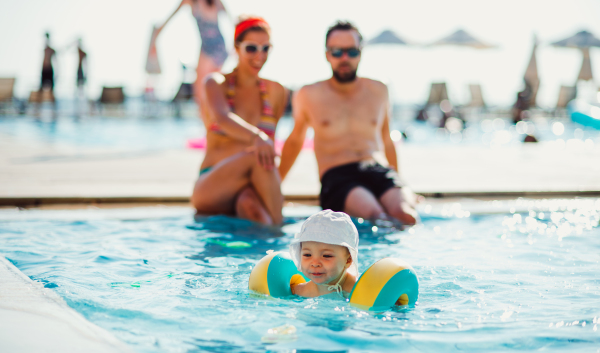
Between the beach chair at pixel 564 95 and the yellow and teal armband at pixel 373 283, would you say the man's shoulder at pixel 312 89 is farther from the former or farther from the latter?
the beach chair at pixel 564 95

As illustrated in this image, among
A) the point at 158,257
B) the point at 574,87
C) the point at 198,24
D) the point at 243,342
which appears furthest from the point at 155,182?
the point at 574,87

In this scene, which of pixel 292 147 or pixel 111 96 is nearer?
pixel 292 147

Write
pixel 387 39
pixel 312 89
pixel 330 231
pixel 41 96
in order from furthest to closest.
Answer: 1. pixel 387 39
2. pixel 41 96
3. pixel 312 89
4. pixel 330 231

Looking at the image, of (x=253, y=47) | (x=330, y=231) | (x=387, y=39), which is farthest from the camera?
(x=387, y=39)

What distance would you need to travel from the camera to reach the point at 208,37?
328 inches

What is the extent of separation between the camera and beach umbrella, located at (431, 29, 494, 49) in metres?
24.9

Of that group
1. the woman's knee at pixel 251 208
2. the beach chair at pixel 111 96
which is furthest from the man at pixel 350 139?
the beach chair at pixel 111 96

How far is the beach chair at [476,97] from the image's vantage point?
84.1 feet

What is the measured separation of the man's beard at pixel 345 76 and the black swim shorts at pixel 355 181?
2.34 feet

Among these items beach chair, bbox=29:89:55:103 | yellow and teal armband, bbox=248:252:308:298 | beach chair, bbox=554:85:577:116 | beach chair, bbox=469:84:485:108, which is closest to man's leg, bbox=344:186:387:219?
yellow and teal armband, bbox=248:252:308:298

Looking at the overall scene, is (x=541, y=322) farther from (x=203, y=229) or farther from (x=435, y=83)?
(x=435, y=83)

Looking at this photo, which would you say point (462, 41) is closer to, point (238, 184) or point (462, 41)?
point (462, 41)

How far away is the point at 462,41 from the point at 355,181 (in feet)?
72.2

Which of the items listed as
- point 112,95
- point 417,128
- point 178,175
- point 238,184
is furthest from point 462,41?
point 238,184
